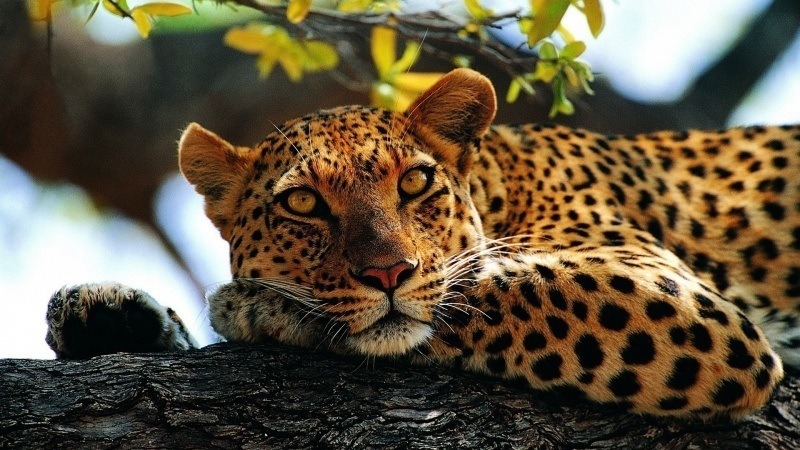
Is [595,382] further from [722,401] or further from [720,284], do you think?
[720,284]

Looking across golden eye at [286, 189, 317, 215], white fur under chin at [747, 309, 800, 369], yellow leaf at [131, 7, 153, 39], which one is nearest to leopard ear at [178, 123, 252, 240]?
golden eye at [286, 189, 317, 215]

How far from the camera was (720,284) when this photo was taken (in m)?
6.71

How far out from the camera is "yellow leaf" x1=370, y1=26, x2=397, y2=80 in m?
7.18

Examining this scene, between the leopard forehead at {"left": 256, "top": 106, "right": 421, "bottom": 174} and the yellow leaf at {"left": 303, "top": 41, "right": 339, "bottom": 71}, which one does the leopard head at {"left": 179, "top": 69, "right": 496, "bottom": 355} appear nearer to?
the leopard forehead at {"left": 256, "top": 106, "right": 421, "bottom": 174}

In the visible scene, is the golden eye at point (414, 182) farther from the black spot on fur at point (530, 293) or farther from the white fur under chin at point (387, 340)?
the white fur under chin at point (387, 340)

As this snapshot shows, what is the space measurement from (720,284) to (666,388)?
75.5 inches

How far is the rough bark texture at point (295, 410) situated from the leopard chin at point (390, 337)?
0.08 metres

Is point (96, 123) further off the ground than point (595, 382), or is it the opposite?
point (96, 123)

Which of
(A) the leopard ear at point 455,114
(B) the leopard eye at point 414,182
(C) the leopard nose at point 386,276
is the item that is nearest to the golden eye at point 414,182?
(B) the leopard eye at point 414,182

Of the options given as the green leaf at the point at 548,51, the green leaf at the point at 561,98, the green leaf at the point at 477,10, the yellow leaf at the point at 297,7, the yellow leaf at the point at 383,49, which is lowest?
the green leaf at the point at 561,98

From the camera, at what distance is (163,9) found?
212 inches

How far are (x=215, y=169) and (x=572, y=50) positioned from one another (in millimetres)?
2356

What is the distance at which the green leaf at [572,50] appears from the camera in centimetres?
588

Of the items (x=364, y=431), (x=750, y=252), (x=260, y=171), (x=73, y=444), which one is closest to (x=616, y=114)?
(x=750, y=252)
